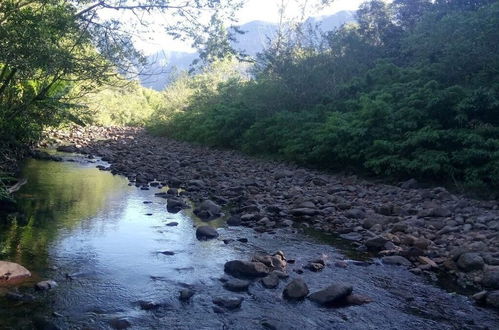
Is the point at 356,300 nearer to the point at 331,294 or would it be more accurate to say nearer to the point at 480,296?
the point at 331,294

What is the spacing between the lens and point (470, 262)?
6.17 m

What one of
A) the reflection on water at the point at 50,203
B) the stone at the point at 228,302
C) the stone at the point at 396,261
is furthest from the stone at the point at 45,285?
the stone at the point at 396,261

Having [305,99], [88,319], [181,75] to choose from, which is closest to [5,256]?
[88,319]

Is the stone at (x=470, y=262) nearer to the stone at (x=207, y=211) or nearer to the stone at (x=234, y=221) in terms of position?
the stone at (x=234, y=221)

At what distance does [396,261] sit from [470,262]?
100 centimetres

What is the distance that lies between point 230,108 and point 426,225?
15162mm

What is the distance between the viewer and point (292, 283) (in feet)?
17.7

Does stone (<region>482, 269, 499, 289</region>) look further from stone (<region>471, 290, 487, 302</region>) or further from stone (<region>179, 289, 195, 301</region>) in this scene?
stone (<region>179, 289, 195, 301</region>)

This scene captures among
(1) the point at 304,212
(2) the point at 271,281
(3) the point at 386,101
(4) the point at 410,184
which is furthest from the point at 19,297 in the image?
(3) the point at 386,101

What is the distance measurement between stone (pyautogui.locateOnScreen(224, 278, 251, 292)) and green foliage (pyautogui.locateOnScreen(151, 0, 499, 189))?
6.48 meters

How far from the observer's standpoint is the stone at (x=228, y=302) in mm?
5004

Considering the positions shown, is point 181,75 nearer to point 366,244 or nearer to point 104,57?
point 104,57

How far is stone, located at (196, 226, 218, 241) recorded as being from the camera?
25.1ft

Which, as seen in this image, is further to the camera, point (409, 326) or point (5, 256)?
point (5, 256)
